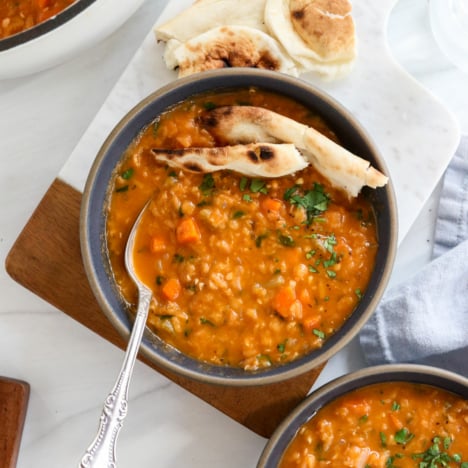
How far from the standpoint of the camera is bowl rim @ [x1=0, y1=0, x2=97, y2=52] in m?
3.39

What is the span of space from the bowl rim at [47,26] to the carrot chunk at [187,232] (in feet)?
3.19

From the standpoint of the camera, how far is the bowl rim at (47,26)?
3391 mm

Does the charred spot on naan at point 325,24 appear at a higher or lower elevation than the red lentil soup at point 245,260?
higher

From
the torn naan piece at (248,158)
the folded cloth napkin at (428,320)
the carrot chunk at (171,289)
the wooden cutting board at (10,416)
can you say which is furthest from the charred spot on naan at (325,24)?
the wooden cutting board at (10,416)

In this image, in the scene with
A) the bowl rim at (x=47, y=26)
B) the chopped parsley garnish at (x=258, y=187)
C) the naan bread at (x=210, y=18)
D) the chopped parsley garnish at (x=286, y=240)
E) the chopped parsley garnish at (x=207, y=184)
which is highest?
the bowl rim at (x=47, y=26)

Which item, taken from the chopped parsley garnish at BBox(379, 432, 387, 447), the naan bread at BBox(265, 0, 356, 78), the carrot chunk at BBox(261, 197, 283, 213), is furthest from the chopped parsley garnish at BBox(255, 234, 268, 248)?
the chopped parsley garnish at BBox(379, 432, 387, 447)

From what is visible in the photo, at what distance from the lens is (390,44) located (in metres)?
4.00

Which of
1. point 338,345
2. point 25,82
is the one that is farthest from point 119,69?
point 338,345

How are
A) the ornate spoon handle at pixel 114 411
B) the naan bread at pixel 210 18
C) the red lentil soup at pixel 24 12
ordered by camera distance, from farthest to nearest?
the red lentil soup at pixel 24 12, the naan bread at pixel 210 18, the ornate spoon handle at pixel 114 411

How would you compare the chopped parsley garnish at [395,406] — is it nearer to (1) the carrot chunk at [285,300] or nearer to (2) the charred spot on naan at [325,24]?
(1) the carrot chunk at [285,300]

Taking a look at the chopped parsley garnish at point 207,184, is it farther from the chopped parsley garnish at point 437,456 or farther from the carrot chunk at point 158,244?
the chopped parsley garnish at point 437,456

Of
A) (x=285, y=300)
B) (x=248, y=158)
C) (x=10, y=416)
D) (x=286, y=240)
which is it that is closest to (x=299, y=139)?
(x=248, y=158)

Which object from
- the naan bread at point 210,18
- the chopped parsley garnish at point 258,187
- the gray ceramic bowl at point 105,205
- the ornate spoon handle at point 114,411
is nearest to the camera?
the ornate spoon handle at point 114,411

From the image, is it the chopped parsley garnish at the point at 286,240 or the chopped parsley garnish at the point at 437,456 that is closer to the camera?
the chopped parsley garnish at the point at 286,240
